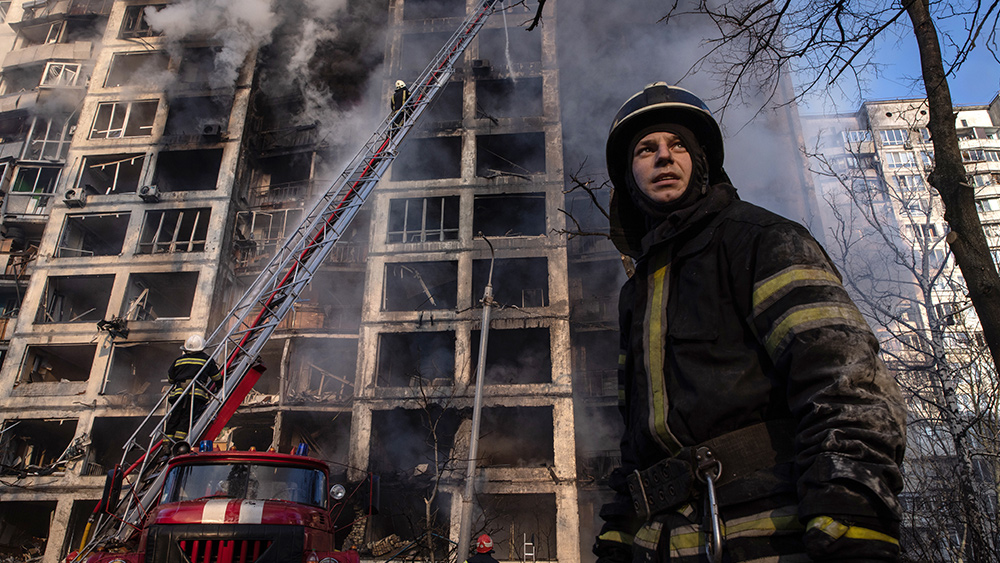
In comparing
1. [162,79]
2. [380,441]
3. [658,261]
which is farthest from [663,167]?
[162,79]

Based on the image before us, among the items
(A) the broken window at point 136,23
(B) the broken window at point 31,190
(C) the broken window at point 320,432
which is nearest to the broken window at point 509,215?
(C) the broken window at point 320,432

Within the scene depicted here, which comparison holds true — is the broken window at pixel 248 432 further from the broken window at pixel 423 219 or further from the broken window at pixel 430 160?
the broken window at pixel 430 160

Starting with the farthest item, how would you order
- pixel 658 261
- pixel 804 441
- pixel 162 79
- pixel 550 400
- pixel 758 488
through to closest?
pixel 162 79
pixel 550 400
pixel 658 261
pixel 758 488
pixel 804 441

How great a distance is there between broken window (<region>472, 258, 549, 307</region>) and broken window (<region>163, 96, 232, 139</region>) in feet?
52.3

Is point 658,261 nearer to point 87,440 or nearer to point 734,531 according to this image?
point 734,531

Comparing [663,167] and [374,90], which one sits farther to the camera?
[374,90]

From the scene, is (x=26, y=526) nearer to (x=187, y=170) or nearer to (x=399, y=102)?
(x=187, y=170)

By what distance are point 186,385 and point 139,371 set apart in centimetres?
1905

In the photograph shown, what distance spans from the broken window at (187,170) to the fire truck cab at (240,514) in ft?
83.7

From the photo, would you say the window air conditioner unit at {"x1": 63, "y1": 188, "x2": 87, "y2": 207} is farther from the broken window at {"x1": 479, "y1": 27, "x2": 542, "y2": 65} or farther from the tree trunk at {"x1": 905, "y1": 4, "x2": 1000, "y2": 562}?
the tree trunk at {"x1": 905, "y1": 4, "x2": 1000, "y2": 562}

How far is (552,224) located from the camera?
2625 centimetres

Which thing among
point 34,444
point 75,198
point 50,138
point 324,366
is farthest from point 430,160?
point 50,138

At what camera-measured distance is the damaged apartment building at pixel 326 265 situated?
76.2 ft

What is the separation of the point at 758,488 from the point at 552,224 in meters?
24.9
